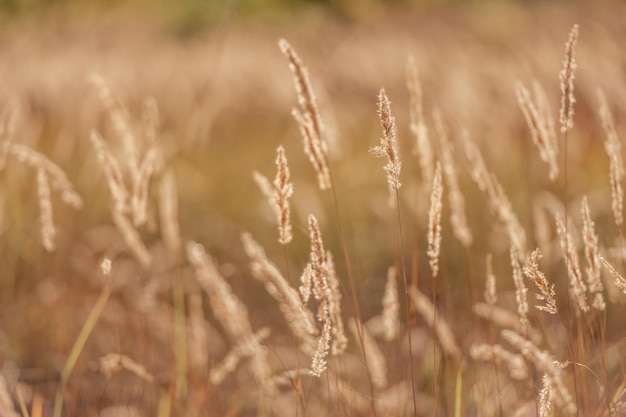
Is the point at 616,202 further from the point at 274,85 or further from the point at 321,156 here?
the point at 274,85

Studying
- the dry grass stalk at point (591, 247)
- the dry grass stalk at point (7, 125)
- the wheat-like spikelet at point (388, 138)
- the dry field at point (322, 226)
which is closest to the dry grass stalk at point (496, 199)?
the dry field at point (322, 226)

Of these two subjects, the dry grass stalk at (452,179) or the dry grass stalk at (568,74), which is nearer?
the dry grass stalk at (568,74)

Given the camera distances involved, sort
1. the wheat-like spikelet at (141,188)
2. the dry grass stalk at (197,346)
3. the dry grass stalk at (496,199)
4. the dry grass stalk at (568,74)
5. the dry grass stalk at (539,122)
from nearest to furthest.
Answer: the dry grass stalk at (568,74), the dry grass stalk at (539,122), the dry grass stalk at (496,199), the wheat-like spikelet at (141,188), the dry grass stalk at (197,346)

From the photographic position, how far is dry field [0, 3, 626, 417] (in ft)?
4.17

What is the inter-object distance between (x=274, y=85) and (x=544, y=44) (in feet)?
4.82

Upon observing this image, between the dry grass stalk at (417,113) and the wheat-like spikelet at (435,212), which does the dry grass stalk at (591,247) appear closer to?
the wheat-like spikelet at (435,212)

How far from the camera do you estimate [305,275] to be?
1.12m

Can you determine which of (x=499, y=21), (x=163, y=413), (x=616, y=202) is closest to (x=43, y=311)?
(x=163, y=413)

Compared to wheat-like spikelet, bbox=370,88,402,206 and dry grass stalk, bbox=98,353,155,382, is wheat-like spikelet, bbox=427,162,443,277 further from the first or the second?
dry grass stalk, bbox=98,353,155,382

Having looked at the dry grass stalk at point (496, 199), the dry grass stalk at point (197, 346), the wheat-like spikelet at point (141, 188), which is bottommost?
the dry grass stalk at point (197, 346)

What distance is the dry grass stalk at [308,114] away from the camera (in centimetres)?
112

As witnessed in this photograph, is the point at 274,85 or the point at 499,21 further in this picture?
the point at 499,21

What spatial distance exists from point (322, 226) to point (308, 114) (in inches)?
91.3

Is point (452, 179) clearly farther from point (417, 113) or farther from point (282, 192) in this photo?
point (282, 192)
